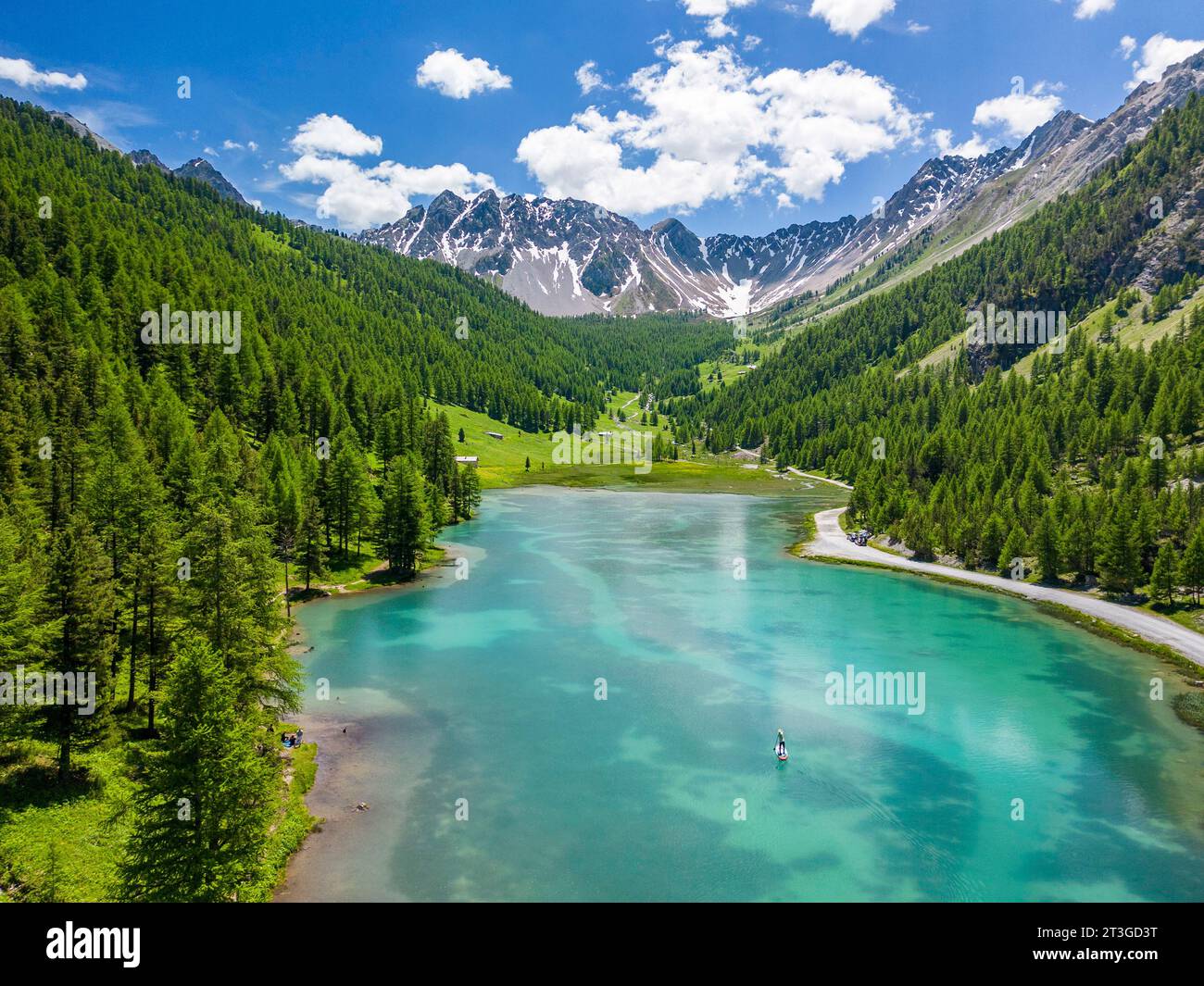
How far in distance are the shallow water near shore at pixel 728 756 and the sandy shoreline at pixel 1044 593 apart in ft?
16.2

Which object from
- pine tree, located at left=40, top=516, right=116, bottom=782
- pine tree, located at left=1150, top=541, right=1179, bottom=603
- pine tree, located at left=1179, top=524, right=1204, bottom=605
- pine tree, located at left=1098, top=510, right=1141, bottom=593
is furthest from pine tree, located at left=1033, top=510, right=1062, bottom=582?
pine tree, located at left=40, top=516, right=116, bottom=782

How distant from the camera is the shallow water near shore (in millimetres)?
29125

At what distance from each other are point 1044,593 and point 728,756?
188ft

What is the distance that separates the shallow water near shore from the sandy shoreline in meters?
4.92

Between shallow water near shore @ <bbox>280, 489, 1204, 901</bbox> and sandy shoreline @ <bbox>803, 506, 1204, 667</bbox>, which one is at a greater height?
sandy shoreline @ <bbox>803, 506, 1204, 667</bbox>

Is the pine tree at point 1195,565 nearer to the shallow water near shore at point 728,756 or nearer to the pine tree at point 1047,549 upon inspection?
the shallow water near shore at point 728,756

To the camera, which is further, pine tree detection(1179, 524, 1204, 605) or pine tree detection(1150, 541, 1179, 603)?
pine tree detection(1150, 541, 1179, 603)

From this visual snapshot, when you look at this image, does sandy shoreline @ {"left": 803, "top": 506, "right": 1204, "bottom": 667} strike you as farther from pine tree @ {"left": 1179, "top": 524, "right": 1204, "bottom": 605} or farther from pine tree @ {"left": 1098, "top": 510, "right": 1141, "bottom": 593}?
pine tree @ {"left": 1179, "top": 524, "right": 1204, "bottom": 605}

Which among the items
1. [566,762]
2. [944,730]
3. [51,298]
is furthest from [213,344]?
[944,730]

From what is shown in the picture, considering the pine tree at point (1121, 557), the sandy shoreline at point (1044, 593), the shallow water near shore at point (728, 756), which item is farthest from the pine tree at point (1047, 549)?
the shallow water near shore at point (728, 756)

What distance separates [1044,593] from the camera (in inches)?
3044
